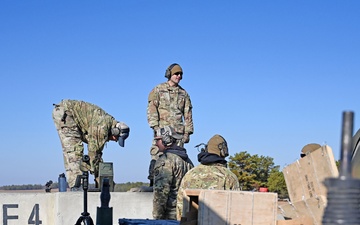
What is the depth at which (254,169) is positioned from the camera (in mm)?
14719

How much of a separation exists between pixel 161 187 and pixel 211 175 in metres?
1.69

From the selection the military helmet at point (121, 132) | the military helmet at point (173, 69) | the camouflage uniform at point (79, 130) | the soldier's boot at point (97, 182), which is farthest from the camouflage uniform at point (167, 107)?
the soldier's boot at point (97, 182)

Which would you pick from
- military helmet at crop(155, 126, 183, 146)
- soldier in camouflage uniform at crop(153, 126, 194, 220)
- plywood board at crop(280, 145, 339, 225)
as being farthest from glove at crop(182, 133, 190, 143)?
plywood board at crop(280, 145, 339, 225)

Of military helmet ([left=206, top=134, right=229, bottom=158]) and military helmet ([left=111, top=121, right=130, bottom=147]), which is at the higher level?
military helmet ([left=111, top=121, right=130, bottom=147])

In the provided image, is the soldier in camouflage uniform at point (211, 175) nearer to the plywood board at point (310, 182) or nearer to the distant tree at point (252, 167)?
the plywood board at point (310, 182)

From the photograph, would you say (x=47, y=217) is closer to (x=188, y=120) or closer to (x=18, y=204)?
(x=18, y=204)

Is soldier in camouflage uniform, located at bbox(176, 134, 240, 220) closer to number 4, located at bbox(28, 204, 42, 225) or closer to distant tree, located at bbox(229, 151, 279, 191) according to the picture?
number 4, located at bbox(28, 204, 42, 225)

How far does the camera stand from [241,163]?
1455 cm

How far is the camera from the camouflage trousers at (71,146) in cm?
1038

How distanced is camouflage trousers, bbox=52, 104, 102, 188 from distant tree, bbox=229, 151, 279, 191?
4135mm

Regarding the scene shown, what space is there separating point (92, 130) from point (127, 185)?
219 centimetres

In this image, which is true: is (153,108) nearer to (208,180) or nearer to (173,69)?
(173,69)

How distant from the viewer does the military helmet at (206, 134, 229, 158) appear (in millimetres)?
6956

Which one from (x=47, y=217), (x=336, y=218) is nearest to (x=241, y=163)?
(x=47, y=217)
